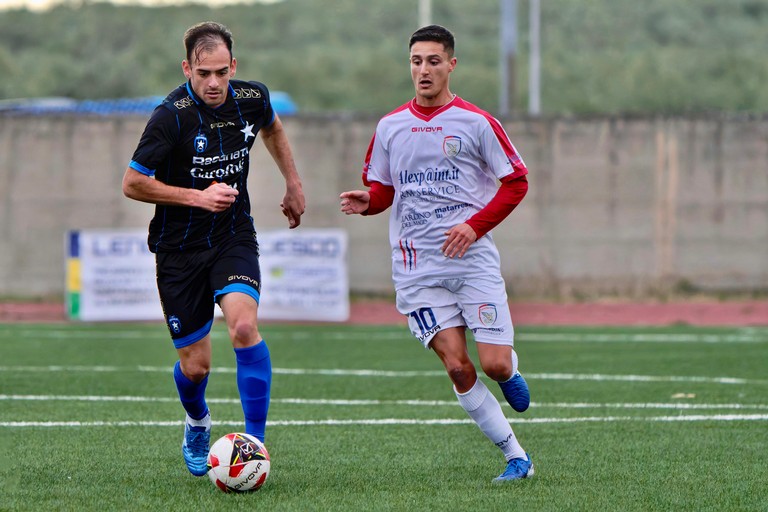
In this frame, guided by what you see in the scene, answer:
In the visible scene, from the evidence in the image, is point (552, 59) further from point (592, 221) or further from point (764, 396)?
point (764, 396)

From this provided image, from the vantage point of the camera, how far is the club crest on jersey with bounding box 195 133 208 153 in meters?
6.45

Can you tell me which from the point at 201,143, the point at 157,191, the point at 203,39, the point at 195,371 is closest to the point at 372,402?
the point at 195,371

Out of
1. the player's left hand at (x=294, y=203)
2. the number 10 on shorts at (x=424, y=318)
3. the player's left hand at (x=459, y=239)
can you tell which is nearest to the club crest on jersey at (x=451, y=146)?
the player's left hand at (x=459, y=239)

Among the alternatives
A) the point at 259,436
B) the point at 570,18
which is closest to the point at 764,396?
the point at 259,436

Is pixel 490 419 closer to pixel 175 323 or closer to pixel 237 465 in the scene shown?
pixel 237 465

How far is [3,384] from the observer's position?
34.6ft

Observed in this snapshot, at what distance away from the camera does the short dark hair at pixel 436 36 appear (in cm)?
654

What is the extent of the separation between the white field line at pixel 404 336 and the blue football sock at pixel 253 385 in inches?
349

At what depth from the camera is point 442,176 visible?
21.5 ft

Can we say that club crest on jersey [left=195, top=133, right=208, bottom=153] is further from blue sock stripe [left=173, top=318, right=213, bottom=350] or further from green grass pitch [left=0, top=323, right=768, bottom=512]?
green grass pitch [left=0, top=323, right=768, bottom=512]

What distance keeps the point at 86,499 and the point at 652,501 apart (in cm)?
262

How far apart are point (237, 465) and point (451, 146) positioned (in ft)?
6.37

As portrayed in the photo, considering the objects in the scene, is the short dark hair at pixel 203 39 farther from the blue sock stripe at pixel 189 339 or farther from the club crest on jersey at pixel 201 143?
the blue sock stripe at pixel 189 339

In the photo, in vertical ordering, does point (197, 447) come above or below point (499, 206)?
below
